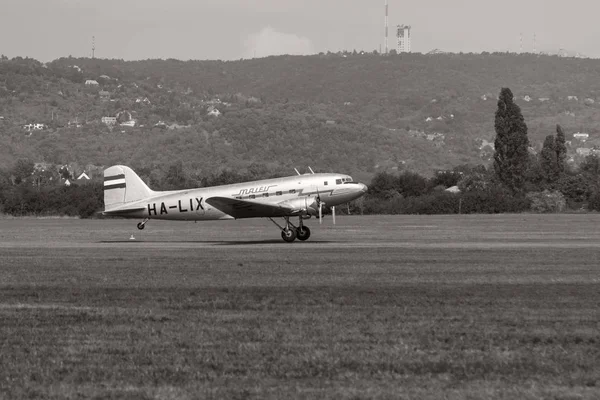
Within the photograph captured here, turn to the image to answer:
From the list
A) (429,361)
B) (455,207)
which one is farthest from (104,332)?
(455,207)

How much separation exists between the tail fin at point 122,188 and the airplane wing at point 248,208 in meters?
5.14

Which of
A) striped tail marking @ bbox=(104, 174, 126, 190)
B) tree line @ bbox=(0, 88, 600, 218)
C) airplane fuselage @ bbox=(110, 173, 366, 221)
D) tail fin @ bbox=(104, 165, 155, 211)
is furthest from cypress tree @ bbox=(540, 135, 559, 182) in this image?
striped tail marking @ bbox=(104, 174, 126, 190)

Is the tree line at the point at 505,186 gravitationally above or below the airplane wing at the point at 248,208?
above

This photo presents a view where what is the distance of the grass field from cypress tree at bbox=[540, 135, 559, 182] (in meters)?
85.3

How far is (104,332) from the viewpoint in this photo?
14945mm

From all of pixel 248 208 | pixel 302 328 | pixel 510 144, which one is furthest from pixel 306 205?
pixel 510 144

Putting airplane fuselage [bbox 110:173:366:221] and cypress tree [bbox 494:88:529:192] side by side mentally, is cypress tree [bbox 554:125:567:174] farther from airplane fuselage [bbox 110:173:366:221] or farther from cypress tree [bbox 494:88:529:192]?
airplane fuselage [bbox 110:173:366:221]

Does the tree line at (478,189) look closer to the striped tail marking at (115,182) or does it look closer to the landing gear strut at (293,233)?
the striped tail marking at (115,182)

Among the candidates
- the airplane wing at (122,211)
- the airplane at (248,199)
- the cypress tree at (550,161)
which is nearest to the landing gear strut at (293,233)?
the airplane at (248,199)

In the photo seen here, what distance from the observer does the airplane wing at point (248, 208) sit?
136 ft

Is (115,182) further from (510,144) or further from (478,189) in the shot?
(510,144)

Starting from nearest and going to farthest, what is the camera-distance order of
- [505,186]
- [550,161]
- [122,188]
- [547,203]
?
[122,188] → [547,203] → [505,186] → [550,161]

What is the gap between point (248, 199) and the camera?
43.6 m

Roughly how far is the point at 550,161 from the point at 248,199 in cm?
7692
